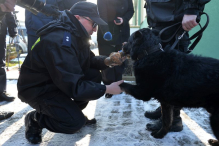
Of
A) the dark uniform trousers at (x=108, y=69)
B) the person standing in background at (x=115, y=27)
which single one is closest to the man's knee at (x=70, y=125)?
the person standing in background at (x=115, y=27)

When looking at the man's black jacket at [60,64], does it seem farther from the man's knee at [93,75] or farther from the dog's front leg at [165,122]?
the dog's front leg at [165,122]

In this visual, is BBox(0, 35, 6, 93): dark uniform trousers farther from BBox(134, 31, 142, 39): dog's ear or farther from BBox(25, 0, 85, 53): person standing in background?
BBox(134, 31, 142, 39): dog's ear

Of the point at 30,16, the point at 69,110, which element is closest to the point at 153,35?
the point at 69,110

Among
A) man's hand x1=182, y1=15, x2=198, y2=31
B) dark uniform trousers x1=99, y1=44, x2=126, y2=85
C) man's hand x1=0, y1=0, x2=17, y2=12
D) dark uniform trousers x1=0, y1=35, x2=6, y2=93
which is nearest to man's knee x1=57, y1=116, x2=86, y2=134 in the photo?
man's hand x1=0, y1=0, x2=17, y2=12

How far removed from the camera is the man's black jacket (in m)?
1.86

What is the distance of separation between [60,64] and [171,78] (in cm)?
120

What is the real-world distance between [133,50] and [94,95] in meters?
0.80

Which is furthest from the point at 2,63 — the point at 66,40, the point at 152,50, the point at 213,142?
the point at 213,142

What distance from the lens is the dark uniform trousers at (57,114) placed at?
201 centimetres

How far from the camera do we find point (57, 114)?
6.58ft

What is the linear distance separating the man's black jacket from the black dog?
1.73ft

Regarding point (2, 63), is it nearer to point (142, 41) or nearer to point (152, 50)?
point (142, 41)

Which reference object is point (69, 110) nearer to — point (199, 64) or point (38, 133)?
point (38, 133)

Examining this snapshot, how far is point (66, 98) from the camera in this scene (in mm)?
2152
